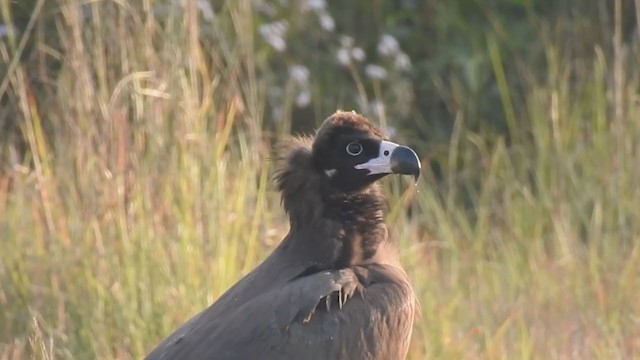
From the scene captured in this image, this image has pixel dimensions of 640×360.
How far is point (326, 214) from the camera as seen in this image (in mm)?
5719

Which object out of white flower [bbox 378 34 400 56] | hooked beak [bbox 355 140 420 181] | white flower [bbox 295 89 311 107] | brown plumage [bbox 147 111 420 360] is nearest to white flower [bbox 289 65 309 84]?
white flower [bbox 295 89 311 107]

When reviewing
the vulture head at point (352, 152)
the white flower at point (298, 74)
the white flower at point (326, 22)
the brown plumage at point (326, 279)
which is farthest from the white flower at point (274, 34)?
the vulture head at point (352, 152)

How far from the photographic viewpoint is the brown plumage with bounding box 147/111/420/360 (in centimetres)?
526

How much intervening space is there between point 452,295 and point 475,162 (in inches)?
80.8

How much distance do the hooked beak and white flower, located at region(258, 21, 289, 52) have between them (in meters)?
3.38

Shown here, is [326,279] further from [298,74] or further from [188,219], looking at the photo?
[298,74]

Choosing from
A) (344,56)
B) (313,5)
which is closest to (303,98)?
(344,56)

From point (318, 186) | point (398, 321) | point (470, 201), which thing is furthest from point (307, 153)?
point (470, 201)

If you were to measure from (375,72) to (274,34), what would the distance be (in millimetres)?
684

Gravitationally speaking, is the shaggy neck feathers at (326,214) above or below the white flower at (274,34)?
below

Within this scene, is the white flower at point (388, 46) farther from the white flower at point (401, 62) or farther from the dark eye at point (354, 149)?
the dark eye at point (354, 149)

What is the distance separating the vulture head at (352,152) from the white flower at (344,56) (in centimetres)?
348

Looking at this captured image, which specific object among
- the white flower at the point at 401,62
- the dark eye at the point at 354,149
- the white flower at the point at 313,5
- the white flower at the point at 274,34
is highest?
the white flower at the point at 313,5

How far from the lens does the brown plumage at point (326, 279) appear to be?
526 cm
